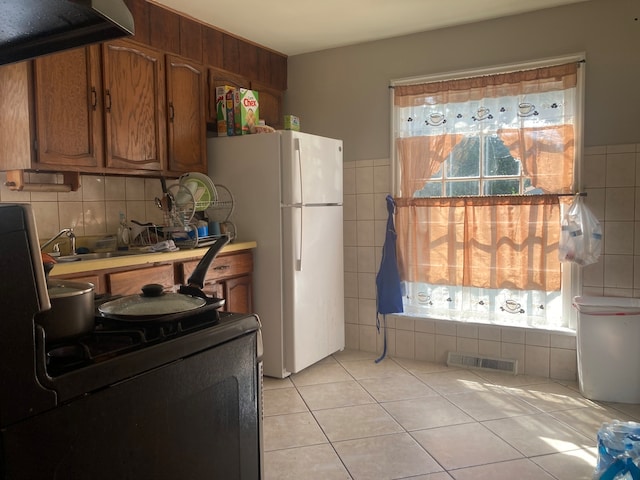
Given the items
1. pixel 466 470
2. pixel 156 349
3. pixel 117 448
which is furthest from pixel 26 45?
pixel 466 470

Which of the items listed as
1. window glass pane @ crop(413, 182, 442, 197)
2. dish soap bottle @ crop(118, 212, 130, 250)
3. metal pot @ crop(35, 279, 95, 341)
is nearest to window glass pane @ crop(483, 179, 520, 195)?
window glass pane @ crop(413, 182, 442, 197)

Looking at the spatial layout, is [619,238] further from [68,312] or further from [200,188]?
[68,312]

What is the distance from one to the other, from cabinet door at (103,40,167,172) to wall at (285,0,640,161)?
131 cm

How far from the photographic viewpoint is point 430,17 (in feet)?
10.5

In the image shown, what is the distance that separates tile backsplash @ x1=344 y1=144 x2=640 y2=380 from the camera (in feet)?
9.64

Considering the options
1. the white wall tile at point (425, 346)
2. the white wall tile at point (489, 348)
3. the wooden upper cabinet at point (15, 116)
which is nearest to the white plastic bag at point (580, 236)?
the white wall tile at point (489, 348)

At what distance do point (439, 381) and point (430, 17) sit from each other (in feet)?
7.66

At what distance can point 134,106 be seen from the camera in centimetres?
282

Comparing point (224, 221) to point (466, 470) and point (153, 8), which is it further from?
point (466, 470)

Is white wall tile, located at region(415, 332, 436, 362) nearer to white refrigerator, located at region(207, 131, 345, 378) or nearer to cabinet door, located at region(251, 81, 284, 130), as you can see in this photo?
white refrigerator, located at region(207, 131, 345, 378)

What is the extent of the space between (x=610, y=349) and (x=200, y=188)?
259 cm

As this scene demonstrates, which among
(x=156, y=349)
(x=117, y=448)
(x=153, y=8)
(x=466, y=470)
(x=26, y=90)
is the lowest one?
(x=466, y=470)

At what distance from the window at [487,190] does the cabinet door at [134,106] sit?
5.34ft

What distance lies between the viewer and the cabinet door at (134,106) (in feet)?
8.80
